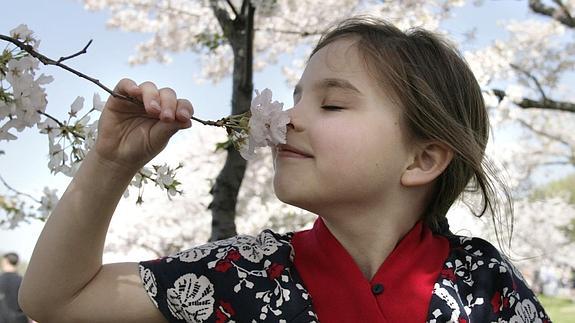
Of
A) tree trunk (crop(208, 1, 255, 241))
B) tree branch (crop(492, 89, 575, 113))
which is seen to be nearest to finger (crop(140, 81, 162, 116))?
tree trunk (crop(208, 1, 255, 241))

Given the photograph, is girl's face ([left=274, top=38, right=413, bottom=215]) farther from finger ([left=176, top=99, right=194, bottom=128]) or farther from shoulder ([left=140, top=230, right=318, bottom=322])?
finger ([left=176, top=99, right=194, bottom=128])

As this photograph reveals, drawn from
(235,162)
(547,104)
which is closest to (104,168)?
(235,162)

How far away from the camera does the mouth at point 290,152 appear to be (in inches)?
48.4

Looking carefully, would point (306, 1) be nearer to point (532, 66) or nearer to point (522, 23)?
point (532, 66)

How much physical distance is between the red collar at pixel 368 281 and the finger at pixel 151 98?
1.52 feet

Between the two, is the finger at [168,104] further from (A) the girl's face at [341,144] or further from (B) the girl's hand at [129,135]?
(A) the girl's face at [341,144]

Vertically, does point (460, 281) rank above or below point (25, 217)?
below

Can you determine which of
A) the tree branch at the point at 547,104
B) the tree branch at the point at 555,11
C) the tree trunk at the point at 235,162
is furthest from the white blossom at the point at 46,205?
the tree branch at the point at 555,11

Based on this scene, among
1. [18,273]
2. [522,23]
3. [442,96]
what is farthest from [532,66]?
[442,96]

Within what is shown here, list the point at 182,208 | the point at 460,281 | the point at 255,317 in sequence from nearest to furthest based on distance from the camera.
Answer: the point at 255,317
the point at 460,281
the point at 182,208

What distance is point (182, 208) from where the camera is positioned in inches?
426

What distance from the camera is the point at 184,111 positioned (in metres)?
1.02

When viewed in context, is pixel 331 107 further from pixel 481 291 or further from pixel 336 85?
pixel 481 291

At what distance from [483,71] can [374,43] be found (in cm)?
539
